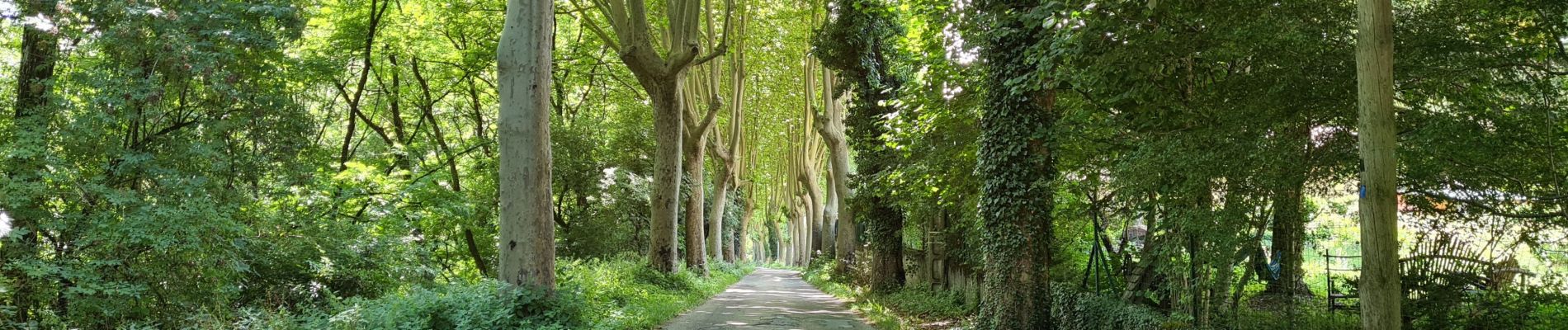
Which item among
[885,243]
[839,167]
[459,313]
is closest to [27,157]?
[459,313]

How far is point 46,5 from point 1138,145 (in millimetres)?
12574

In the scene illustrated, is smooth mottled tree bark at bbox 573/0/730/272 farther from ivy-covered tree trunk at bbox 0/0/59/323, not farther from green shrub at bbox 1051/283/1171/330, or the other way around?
green shrub at bbox 1051/283/1171/330

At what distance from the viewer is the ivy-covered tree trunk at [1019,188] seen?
980cm

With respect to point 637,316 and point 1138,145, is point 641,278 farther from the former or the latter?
point 1138,145

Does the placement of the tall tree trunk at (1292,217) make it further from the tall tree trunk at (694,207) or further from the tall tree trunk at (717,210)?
the tall tree trunk at (717,210)

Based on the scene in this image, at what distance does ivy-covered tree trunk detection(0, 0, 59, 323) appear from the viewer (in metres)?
9.00

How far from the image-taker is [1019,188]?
9.87m

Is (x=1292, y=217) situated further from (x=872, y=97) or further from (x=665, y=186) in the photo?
(x=665, y=186)

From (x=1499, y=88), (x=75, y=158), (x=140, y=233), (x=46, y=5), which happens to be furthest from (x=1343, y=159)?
(x=46, y=5)

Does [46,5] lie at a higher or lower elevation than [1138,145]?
higher

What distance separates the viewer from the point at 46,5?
33.8ft

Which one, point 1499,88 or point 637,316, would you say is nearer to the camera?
point 1499,88

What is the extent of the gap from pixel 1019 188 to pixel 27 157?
1091 centimetres

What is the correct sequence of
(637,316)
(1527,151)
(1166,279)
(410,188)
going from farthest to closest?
(410,188) < (637,316) < (1166,279) < (1527,151)
